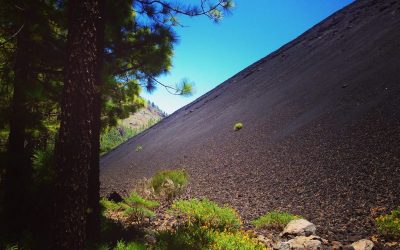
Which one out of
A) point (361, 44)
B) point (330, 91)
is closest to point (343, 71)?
point (330, 91)

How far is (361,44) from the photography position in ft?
67.8

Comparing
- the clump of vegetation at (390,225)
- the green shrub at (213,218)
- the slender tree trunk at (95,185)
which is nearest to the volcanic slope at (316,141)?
the clump of vegetation at (390,225)

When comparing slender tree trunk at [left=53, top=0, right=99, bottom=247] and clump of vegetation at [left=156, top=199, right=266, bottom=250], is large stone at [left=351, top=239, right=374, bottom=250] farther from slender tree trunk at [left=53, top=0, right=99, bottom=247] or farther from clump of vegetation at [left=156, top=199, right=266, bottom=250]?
slender tree trunk at [left=53, top=0, right=99, bottom=247]

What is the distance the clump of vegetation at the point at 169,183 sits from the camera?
10867 millimetres

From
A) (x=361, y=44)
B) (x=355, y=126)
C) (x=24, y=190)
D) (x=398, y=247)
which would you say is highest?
(x=361, y=44)

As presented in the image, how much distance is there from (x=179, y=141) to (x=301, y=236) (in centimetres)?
1721

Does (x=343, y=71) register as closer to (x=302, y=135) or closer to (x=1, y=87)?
(x=302, y=135)

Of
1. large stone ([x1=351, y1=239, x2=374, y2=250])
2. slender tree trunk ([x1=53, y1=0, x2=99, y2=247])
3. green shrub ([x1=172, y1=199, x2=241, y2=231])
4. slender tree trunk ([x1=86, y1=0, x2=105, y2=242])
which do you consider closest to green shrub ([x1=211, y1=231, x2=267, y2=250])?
green shrub ([x1=172, y1=199, x2=241, y2=231])

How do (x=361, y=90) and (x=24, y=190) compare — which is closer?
(x=24, y=190)

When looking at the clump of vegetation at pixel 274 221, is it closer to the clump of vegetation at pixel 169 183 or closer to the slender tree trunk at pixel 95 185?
the slender tree trunk at pixel 95 185

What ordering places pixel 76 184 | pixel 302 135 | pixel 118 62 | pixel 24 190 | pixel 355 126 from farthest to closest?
pixel 302 135
pixel 355 126
pixel 118 62
pixel 24 190
pixel 76 184

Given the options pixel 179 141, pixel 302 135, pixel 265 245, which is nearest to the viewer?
pixel 265 245

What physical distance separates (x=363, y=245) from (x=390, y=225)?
0.78 m

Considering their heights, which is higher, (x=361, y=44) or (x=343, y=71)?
(x=361, y=44)
